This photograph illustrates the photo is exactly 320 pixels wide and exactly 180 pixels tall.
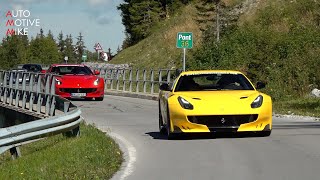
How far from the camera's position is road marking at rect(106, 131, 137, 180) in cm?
837

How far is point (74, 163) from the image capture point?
28.2ft

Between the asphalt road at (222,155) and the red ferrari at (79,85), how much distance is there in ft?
37.1

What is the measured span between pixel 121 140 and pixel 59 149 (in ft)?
6.96

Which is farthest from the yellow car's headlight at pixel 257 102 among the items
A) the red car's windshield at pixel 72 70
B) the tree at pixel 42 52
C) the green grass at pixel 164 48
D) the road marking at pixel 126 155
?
the tree at pixel 42 52

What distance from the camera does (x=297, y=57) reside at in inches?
1136

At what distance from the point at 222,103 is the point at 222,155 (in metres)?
1.81

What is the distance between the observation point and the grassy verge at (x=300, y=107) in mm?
19000

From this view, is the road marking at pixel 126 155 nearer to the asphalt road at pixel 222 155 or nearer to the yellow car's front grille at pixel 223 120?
the asphalt road at pixel 222 155

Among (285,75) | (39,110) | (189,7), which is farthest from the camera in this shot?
(189,7)

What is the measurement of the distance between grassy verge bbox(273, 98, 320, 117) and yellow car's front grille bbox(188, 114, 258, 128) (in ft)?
22.6

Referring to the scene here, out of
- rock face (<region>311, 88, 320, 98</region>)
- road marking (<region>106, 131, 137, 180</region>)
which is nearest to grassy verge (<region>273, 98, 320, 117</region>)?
rock face (<region>311, 88, 320, 98</region>)

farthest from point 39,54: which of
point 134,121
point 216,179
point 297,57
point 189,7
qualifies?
point 216,179

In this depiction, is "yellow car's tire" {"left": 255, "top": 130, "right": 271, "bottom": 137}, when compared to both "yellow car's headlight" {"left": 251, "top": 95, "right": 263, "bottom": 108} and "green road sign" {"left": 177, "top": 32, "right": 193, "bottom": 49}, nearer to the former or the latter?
"yellow car's headlight" {"left": 251, "top": 95, "right": 263, "bottom": 108}

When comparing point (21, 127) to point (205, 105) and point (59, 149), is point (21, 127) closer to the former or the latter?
point (59, 149)
